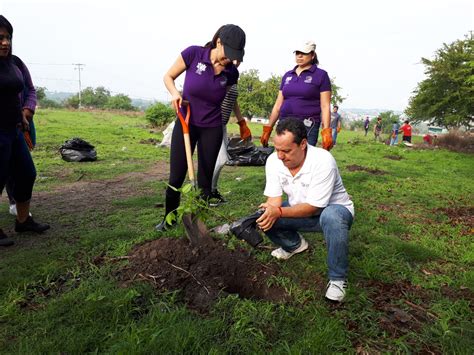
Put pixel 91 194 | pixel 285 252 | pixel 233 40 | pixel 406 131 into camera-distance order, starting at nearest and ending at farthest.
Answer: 1. pixel 233 40
2. pixel 285 252
3. pixel 91 194
4. pixel 406 131

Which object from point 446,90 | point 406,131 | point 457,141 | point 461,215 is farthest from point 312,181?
point 446,90

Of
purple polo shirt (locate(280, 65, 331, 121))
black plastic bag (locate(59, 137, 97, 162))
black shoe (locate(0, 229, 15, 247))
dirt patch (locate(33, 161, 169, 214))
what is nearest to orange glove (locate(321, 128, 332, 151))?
purple polo shirt (locate(280, 65, 331, 121))

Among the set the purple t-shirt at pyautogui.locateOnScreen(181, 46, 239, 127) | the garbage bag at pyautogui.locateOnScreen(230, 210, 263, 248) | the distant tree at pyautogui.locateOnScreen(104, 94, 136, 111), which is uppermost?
the purple t-shirt at pyautogui.locateOnScreen(181, 46, 239, 127)

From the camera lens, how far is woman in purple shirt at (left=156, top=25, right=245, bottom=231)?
321cm

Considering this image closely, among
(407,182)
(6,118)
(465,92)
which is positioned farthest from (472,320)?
(465,92)

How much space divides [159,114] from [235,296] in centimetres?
1684

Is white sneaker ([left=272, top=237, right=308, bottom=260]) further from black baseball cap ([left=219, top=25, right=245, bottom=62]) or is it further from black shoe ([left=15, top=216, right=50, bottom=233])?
black shoe ([left=15, top=216, right=50, bottom=233])

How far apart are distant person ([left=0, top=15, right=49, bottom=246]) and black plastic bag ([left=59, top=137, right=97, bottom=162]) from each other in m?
4.52

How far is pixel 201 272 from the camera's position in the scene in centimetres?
270

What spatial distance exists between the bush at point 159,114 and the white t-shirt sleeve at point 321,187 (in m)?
16.6

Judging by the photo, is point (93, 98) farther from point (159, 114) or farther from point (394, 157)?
point (394, 157)

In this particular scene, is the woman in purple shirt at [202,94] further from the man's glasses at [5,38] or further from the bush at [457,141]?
the bush at [457,141]

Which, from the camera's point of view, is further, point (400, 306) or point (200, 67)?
point (200, 67)

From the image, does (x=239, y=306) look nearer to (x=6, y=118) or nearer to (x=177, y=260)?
(x=177, y=260)
